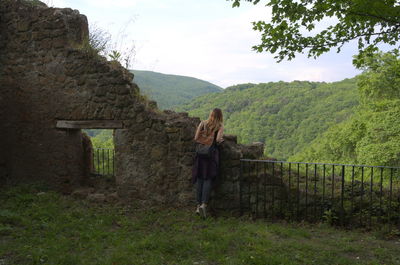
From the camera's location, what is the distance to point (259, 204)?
648 cm

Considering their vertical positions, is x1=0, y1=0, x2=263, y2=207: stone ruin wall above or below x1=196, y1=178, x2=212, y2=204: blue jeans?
above

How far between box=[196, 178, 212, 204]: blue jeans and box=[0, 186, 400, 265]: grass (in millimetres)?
315

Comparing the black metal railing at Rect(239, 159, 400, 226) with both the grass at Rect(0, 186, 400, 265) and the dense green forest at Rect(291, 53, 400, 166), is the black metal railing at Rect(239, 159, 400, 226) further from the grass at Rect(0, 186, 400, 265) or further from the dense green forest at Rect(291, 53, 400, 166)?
the dense green forest at Rect(291, 53, 400, 166)

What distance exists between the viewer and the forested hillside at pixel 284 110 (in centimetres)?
3941

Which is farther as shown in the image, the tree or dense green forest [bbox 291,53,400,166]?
dense green forest [bbox 291,53,400,166]

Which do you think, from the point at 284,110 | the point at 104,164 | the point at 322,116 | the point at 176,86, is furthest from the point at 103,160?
the point at 176,86

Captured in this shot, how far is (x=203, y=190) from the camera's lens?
6.16 meters

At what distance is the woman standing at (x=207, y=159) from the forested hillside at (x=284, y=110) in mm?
28305

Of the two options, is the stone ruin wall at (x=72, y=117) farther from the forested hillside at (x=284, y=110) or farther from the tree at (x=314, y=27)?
the forested hillside at (x=284, y=110)

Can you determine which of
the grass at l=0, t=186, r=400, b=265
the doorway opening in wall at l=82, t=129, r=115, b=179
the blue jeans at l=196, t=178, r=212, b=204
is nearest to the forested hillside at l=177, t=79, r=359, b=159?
the doorway opening in wall at l=82, t=129, r=115, b=179

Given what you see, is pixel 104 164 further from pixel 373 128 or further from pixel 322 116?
pixel 322 116

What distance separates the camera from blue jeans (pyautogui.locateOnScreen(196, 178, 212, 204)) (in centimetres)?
614

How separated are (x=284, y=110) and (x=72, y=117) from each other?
41.4 metres

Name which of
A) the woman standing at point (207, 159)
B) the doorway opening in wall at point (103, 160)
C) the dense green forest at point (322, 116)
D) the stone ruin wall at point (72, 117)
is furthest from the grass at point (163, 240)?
the dense green forest at point (322, 116)
